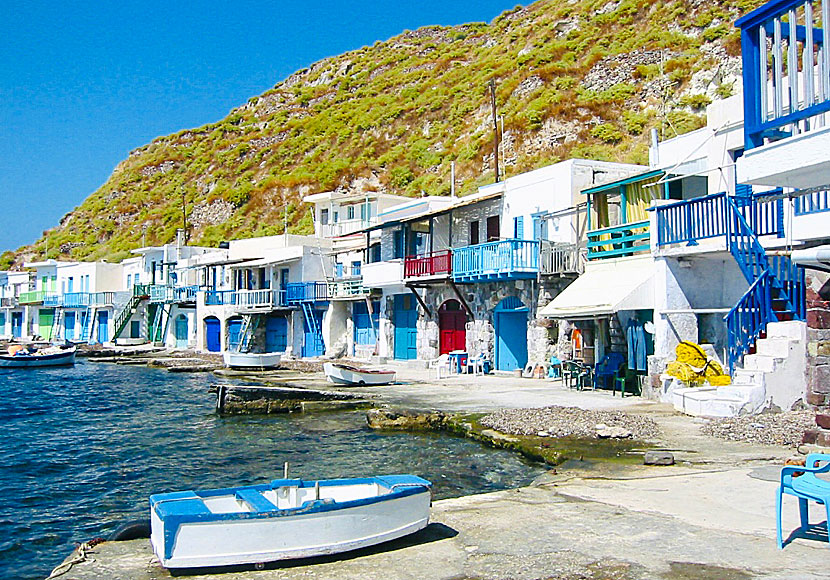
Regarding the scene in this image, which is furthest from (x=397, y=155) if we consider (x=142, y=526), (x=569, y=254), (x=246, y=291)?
(x=142, y=526)

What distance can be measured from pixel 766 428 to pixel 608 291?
8264 mm

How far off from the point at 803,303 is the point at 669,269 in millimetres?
3736

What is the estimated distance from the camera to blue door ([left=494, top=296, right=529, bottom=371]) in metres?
31.0

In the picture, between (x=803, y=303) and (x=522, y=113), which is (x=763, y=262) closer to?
(x=803, y=303)

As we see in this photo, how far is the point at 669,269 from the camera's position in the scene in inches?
810

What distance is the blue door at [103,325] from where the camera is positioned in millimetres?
68125

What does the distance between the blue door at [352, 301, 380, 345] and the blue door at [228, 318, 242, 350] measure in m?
12.1

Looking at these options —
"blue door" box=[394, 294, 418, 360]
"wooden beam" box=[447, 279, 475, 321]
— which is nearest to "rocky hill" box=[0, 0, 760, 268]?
"wooden beam" box=[447, 279, 475, 321]

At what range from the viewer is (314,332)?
4597 cm

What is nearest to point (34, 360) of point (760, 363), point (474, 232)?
point (474, 232)

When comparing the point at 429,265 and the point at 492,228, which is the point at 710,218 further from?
the point at 429,265

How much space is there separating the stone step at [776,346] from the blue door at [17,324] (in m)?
79.2

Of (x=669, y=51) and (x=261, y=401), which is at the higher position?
(x=669, y=51)

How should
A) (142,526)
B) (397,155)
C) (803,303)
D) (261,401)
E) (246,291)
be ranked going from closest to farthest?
1. (142,526)
2. (803,303)
3. (261,401)
4. (246,291)
5. (397,155)
